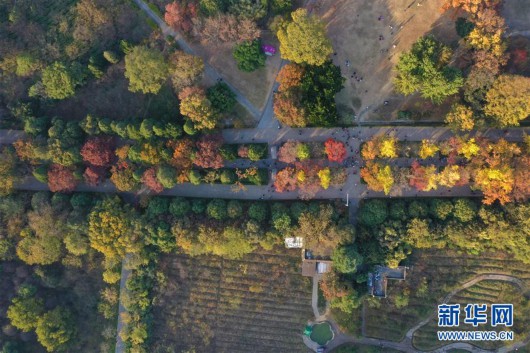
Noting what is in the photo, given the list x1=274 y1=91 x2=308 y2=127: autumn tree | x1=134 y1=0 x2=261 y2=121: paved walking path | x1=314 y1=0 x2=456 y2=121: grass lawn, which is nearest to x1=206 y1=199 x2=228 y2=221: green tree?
x1=134 y1=0 x2=261 y2=121: paved walking path

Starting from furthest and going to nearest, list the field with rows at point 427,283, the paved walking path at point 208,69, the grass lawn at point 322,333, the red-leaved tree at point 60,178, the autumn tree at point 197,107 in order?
the grass lawn at point 322,333 → the paved walking path at point 208,69 → the red-leaved tree at point 60,178 → the field with rows at point 427,283 → the autumn tree at point 197,107

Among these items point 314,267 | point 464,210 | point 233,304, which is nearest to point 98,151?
point 233,304

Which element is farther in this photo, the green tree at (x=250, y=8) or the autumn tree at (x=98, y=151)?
the autumn tree at (x=98, y=151)

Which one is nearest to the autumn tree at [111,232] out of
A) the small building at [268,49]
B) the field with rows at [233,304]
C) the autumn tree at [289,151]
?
the field with rows at [233,304]

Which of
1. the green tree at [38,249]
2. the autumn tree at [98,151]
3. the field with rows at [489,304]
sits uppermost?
the autumn tree at [98,151]

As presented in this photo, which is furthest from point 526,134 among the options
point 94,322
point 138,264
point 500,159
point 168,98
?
point 94,322

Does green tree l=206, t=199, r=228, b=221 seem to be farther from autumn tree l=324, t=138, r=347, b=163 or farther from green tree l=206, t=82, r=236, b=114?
autumn tree l=324, t=138, r=347, b=163

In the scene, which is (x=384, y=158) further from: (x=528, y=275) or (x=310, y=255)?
(x=528, y=275)

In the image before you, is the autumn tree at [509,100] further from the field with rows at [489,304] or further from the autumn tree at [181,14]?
the autumn tree at [181,14]
